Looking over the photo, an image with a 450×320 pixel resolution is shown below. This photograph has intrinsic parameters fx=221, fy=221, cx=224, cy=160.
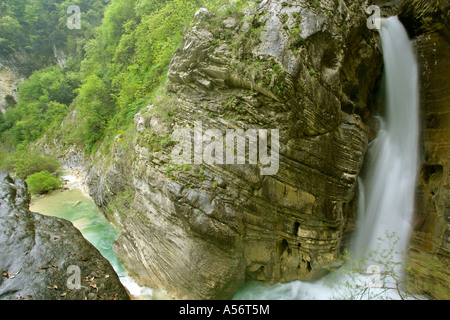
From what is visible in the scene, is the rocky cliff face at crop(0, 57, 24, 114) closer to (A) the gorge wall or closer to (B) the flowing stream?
(B) the flowing stream

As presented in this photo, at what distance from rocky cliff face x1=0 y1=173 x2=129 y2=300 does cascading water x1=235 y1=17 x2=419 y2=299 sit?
4420 mm

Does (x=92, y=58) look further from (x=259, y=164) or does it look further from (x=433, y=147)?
(x=433, y=147)

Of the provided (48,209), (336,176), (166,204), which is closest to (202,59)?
(166,204)

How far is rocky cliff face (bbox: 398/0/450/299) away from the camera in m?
7.12

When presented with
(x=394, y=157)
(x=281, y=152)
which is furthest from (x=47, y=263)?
(x=394, y=157)

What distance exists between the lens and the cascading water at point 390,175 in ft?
24.8

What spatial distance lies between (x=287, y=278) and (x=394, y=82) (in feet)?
28.0

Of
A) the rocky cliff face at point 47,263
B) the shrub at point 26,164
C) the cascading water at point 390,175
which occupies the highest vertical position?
the cascading water at point 390,175

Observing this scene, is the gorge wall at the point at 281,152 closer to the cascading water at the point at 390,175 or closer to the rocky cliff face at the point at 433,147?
the rocky cliff face at the point at 433,147

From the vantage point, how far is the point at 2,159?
2008 cm

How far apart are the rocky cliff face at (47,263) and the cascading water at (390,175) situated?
14.5ft

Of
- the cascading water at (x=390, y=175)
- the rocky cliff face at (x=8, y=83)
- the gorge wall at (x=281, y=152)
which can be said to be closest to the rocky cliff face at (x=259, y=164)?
the gorge wall at (x=281, y=152)

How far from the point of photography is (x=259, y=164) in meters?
6.65

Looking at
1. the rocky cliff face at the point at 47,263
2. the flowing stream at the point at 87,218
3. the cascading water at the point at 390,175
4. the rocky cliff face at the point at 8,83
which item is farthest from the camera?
the rocky cliff face at the point at 8,83
